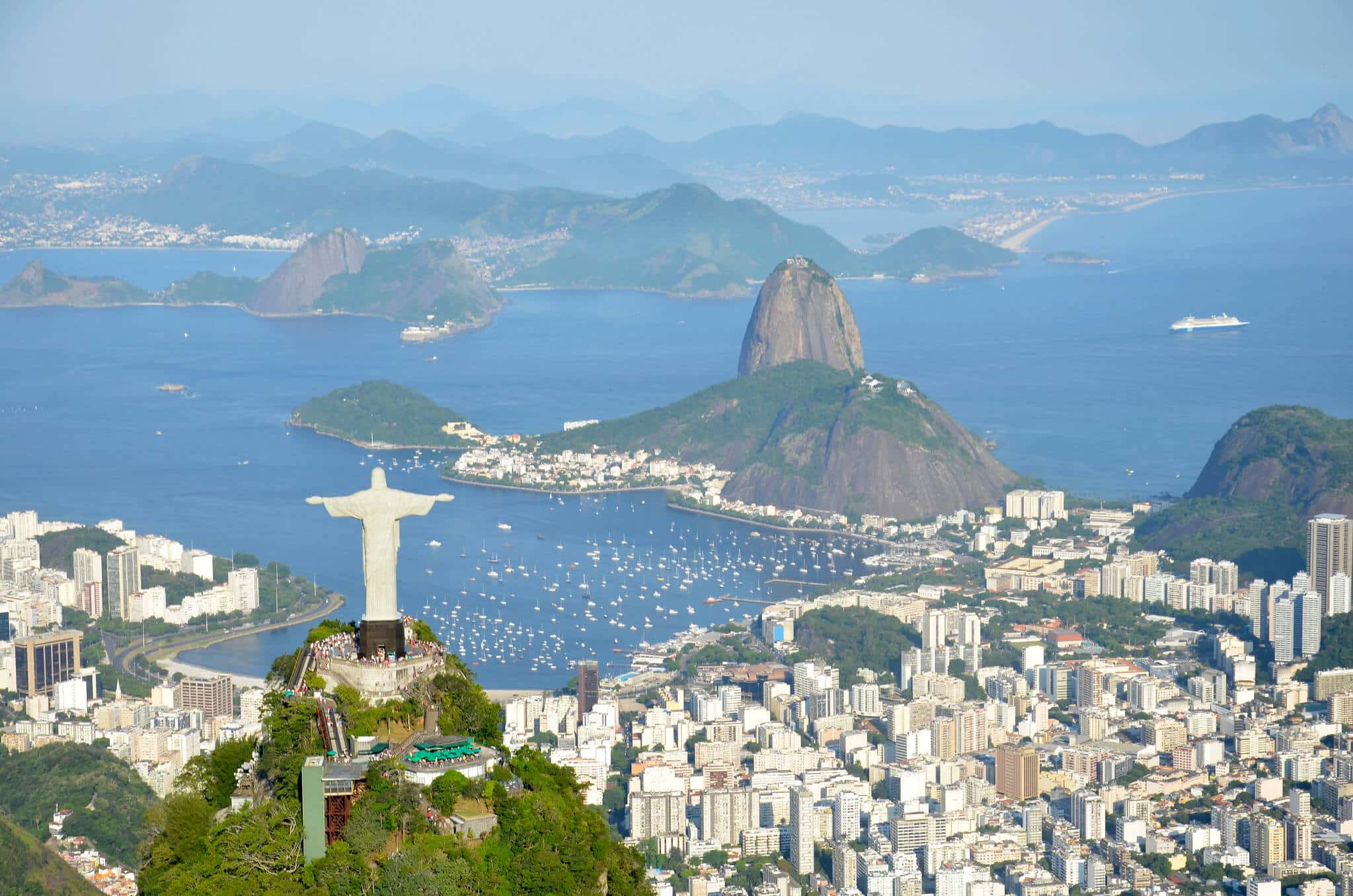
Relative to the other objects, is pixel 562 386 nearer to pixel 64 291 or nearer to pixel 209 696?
pixel 64 291

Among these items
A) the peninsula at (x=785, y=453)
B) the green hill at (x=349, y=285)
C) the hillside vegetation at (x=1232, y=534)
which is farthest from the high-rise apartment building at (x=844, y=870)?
the green hill at (x=349, y=285)

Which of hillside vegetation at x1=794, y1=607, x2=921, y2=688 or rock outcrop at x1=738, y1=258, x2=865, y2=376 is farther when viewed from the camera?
rock outcrop at x1=738, y1=258, x2=865, y2=376

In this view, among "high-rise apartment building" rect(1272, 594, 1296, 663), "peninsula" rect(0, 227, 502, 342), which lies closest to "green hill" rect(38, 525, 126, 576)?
"high-rise apartment building" rect(1272, 594, 1296, 663)

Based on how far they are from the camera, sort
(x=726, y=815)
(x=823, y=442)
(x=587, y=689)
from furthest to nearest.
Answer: (x=823, y=442) < (x=587, y=689) < (x=726, y=815)

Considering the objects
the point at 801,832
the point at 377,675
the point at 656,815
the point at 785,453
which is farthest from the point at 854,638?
the point at 377,675

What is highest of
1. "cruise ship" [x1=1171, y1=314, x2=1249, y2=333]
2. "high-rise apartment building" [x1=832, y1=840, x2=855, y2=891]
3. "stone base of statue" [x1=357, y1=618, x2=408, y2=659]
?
"cruise ship" [x1=1171, y1=314, x2=1249, y2=333]

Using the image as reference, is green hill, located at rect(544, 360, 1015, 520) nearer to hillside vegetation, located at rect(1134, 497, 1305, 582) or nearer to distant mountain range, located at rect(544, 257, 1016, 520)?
distant mountain range, located at rect(544, 257, 1016, 520)
